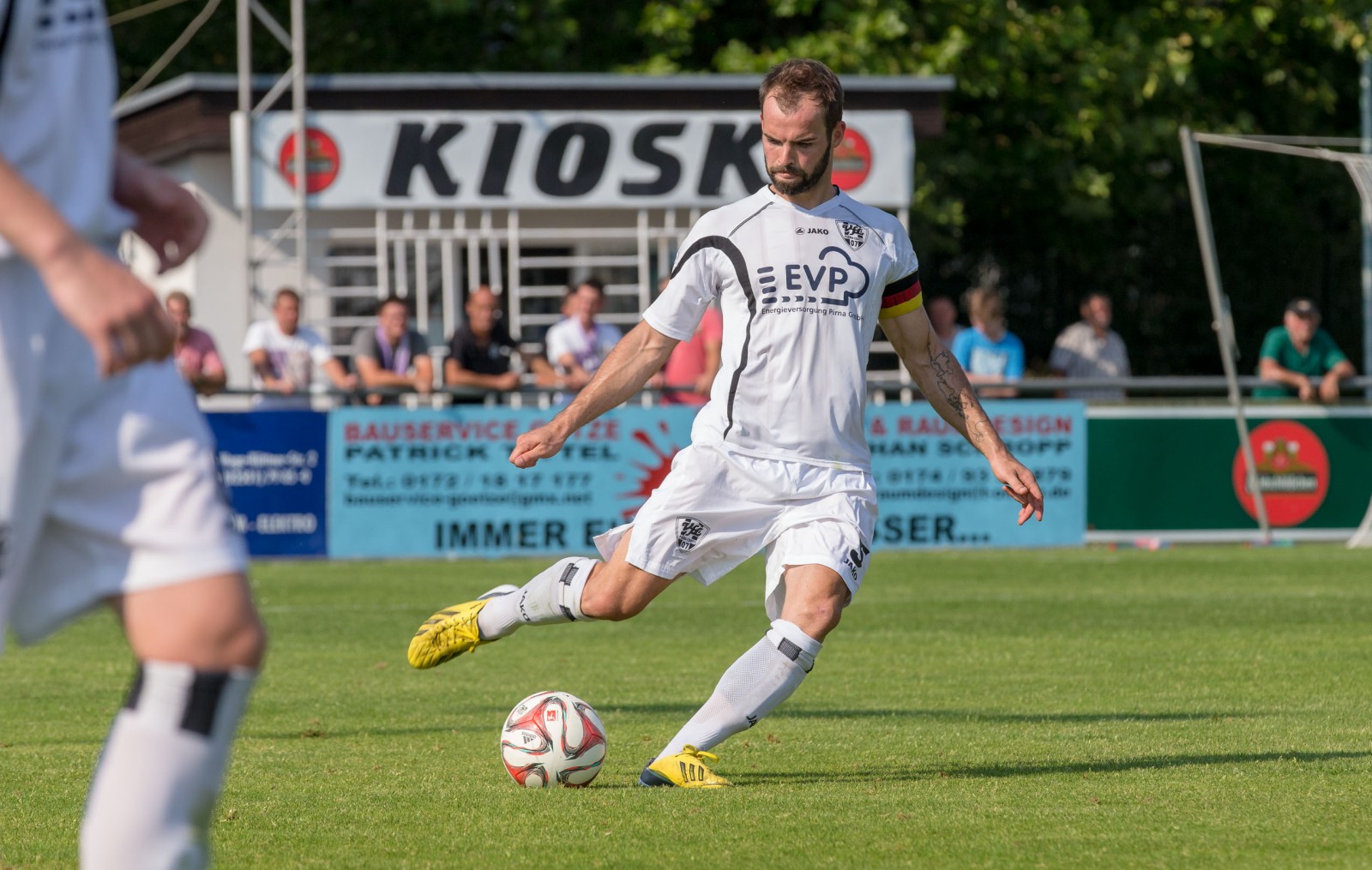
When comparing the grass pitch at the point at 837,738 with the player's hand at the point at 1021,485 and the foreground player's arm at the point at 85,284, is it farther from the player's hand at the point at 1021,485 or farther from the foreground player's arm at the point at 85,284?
the foreground player's arm at the point at 85,284

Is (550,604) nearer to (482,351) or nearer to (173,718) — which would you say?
(173,718)

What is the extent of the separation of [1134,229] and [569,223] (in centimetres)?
857

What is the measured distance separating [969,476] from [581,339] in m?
3.40

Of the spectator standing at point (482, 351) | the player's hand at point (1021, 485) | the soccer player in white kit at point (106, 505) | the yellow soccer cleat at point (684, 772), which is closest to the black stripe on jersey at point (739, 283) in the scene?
the player's hand at point (1021, 485)

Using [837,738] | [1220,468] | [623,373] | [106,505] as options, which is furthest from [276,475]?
[106,505]

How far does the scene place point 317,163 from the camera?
20719 millimetres

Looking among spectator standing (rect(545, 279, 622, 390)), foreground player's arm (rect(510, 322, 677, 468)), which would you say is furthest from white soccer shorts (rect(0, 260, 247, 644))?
spectator standing (rect(545, 279, 622, 390))

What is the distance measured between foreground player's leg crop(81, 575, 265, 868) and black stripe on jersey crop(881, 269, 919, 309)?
11.9 feet

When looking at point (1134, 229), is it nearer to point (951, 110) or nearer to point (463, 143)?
point (951, 110)

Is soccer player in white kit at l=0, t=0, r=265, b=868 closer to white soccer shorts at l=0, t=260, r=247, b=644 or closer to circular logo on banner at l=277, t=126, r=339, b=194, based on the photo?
white soccer shorts at l=0, t=260, r=247, b=644

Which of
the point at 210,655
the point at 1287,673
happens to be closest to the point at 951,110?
the point at 1287,673

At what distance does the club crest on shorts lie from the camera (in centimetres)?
612

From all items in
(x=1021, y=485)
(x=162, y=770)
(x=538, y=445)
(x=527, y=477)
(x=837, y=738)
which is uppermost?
(x=538, y=445)

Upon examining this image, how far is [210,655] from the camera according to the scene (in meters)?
2.95
